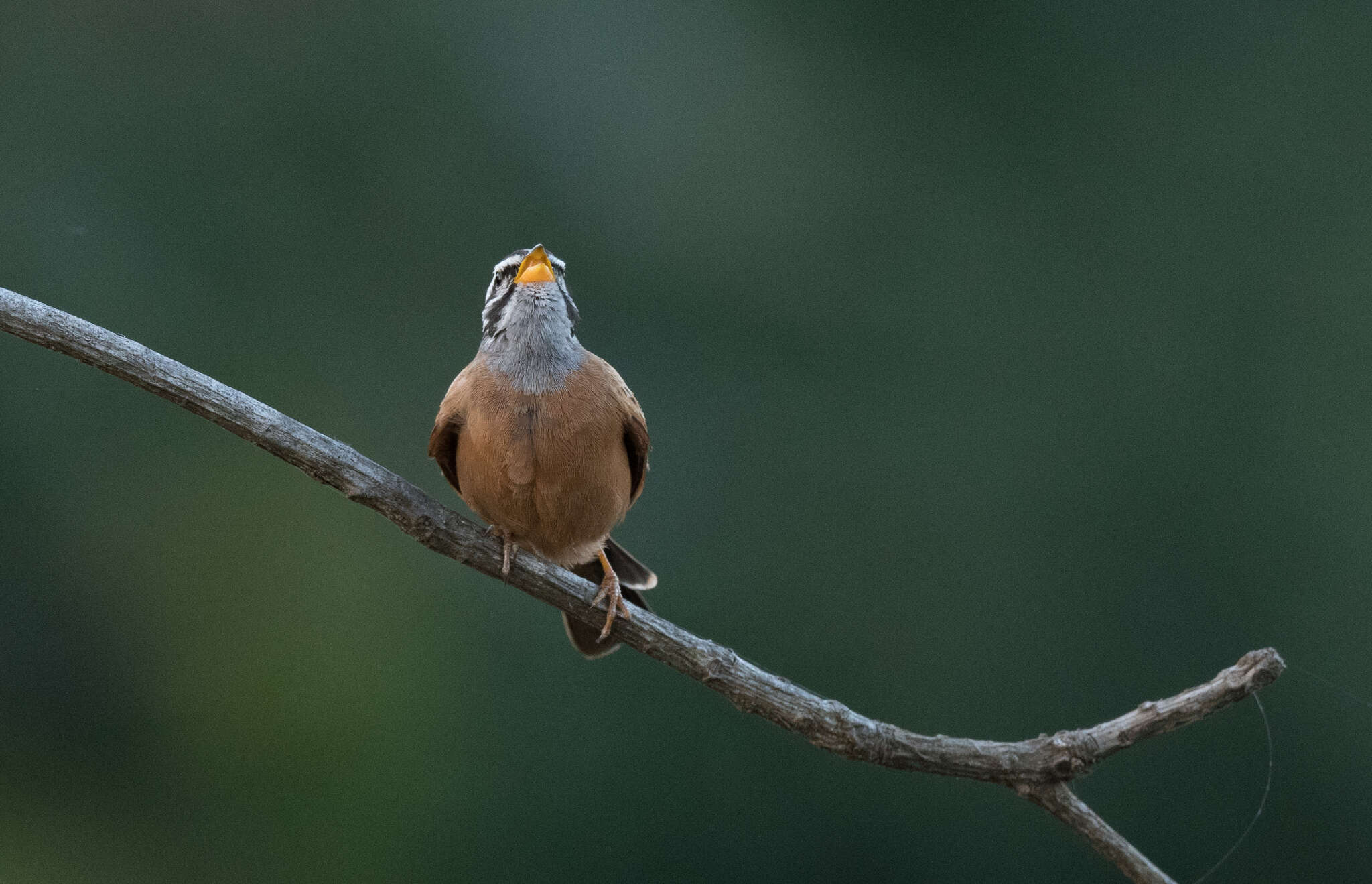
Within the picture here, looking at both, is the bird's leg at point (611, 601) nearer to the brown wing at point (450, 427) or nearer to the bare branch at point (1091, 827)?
the brown wing at point (450, 427)

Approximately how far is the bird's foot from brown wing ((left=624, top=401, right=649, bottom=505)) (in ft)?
0.77

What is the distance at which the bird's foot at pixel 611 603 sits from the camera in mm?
1986

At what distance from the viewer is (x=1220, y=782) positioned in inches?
114

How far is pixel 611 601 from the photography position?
6.63 feet

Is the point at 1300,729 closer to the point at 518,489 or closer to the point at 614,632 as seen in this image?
the point at 614,632

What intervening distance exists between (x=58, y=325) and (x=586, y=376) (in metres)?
0.87

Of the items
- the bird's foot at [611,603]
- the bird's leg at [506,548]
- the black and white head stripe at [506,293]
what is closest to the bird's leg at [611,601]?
the bird's foot at [611,603]

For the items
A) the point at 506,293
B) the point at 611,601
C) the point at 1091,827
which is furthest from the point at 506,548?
the point at 1091,827

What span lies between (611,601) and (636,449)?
0.34 m

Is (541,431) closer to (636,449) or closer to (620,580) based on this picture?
Result: (636,449)

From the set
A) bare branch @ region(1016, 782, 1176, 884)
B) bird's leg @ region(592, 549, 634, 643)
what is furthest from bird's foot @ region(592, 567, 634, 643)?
bare branch @ region(1016, 782, 1176, 884)

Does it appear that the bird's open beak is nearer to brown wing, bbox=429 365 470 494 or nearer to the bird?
the bird

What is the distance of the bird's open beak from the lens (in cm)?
208

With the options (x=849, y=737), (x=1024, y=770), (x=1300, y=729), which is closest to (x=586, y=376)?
(x=849, y=737)
